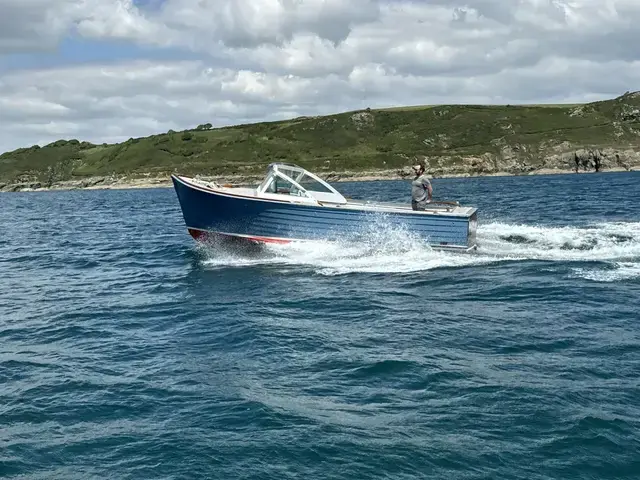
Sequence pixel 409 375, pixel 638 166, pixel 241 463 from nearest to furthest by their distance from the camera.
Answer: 1. pixel 241 463
2. pixel 409 375
3. pixel 638 166

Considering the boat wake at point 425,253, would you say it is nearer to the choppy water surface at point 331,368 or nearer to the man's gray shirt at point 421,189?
the choppy water surface at point 331,368

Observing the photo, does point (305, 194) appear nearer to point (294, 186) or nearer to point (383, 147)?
point (294, 186)

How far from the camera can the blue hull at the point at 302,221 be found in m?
23.2

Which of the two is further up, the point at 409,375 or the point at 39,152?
the point at 39,152

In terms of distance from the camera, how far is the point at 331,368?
1144 cm

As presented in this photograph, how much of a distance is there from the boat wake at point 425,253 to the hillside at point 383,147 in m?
95.9

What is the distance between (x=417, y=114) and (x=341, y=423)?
188 metres

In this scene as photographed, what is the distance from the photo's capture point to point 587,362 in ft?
36.6

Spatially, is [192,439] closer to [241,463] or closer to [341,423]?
[241,463]

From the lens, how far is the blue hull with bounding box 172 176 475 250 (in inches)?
912

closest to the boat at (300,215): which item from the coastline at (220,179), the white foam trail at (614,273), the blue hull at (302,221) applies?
the blue hull at (302,221)

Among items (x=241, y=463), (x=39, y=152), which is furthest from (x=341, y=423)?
(x=39, y=152)

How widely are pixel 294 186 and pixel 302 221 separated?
1.48m

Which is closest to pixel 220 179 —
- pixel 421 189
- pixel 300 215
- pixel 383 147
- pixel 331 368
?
pixel 383 147
